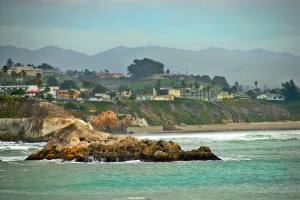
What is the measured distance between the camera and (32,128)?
12456 cm

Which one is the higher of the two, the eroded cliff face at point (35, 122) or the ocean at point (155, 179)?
the eroded cliff face at point (35, 122)

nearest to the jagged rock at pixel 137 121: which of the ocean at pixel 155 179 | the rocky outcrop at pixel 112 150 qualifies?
the ocean at pixel 155 179

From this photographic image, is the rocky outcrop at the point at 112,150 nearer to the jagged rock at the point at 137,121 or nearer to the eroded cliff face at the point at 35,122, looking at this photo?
the eroded cliff face at the point at 35,122

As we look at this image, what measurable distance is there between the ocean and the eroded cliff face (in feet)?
122

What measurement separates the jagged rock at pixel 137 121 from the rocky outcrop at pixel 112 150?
10550 centimetres

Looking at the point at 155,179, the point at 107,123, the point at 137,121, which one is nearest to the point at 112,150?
the point at 155,179

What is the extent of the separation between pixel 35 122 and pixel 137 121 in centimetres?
6631

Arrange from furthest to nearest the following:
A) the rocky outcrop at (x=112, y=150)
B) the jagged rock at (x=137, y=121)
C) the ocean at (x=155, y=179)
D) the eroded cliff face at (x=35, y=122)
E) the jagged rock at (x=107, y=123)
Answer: the jagged rock at (x=137, y=121) < the jagged rock at (x=107, y=123) < the eroded cliff face at (x=35, y=122) < the rocky outcrop at (x=112, y=150) < the ocean at (x=155, y=179)

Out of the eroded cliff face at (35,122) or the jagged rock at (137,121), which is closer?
the eroded cliff face at (35,122)

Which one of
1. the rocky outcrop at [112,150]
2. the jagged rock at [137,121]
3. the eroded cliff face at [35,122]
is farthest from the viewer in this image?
the jagged rock at [137,121]

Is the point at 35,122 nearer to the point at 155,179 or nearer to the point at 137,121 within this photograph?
the point at 155,179

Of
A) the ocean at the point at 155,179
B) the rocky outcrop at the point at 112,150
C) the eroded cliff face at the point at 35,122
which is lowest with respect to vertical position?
the ocean at the point at 155,179

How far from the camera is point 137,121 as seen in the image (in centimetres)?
18938

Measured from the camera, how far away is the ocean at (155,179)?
54000mm
